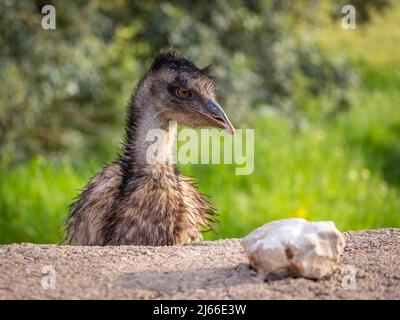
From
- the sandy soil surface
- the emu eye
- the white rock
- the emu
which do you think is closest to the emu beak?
the emu

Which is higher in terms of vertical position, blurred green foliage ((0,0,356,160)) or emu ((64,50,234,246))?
blurred green foliage ((0,0,356,160))

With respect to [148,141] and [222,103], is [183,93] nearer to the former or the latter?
[148,141]

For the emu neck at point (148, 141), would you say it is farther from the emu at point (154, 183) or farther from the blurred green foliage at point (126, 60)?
the blurred green foliage at point (126, 60)

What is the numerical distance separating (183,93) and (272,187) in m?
3.97

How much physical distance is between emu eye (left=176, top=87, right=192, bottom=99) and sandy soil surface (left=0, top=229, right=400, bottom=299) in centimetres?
116

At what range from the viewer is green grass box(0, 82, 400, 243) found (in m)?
9.45

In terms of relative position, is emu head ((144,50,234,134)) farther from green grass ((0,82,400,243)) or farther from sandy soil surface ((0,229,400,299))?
green grass ((0,82,400,243))

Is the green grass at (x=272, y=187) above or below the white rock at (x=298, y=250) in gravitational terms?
above

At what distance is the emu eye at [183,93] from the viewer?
6.26m

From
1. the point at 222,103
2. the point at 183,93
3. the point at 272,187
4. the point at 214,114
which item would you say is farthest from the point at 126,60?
the point at 214,114

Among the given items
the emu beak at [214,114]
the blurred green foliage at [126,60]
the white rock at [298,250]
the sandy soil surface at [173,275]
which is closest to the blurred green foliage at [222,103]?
the blurred green foliage at [126,60]
